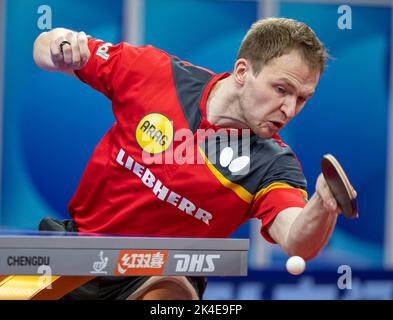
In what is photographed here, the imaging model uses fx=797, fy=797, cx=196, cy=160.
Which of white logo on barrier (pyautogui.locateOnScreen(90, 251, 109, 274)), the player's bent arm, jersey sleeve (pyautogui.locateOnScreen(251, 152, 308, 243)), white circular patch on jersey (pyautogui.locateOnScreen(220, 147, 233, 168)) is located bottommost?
white logo on barrier (pyautogui.locateOnScreen(90, 251, 109, 274))

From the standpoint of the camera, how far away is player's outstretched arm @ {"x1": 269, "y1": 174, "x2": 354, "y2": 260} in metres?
1.88

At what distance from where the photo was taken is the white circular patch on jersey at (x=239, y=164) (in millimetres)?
2445

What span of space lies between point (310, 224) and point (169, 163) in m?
0.62

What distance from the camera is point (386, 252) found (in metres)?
5.78

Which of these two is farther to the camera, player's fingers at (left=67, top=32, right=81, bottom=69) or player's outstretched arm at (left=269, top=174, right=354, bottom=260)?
player's fingers at (left=67, top=32, right=81, bottom=69)

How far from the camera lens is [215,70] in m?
5.54

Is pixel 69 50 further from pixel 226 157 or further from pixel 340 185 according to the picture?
pixel 340 185

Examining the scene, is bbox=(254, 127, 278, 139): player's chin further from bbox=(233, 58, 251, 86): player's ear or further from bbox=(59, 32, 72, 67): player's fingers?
bbox=(59, 32, 72, 67): player's fingers

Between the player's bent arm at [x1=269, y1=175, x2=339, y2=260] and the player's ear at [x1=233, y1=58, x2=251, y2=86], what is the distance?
18.8 inches

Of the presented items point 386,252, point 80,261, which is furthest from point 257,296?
point 80,261

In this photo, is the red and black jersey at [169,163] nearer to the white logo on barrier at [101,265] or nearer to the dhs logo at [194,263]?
the dhs logo at [194,263]

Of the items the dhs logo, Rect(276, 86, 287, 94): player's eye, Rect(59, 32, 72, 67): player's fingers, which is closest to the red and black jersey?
Rect(276, 86, 287, 94): player's eye

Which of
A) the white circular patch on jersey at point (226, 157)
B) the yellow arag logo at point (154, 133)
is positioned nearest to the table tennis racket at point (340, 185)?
the white circular patch on jersey at point (226, 157)

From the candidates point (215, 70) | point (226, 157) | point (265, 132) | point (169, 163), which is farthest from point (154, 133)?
point (215, 70)
